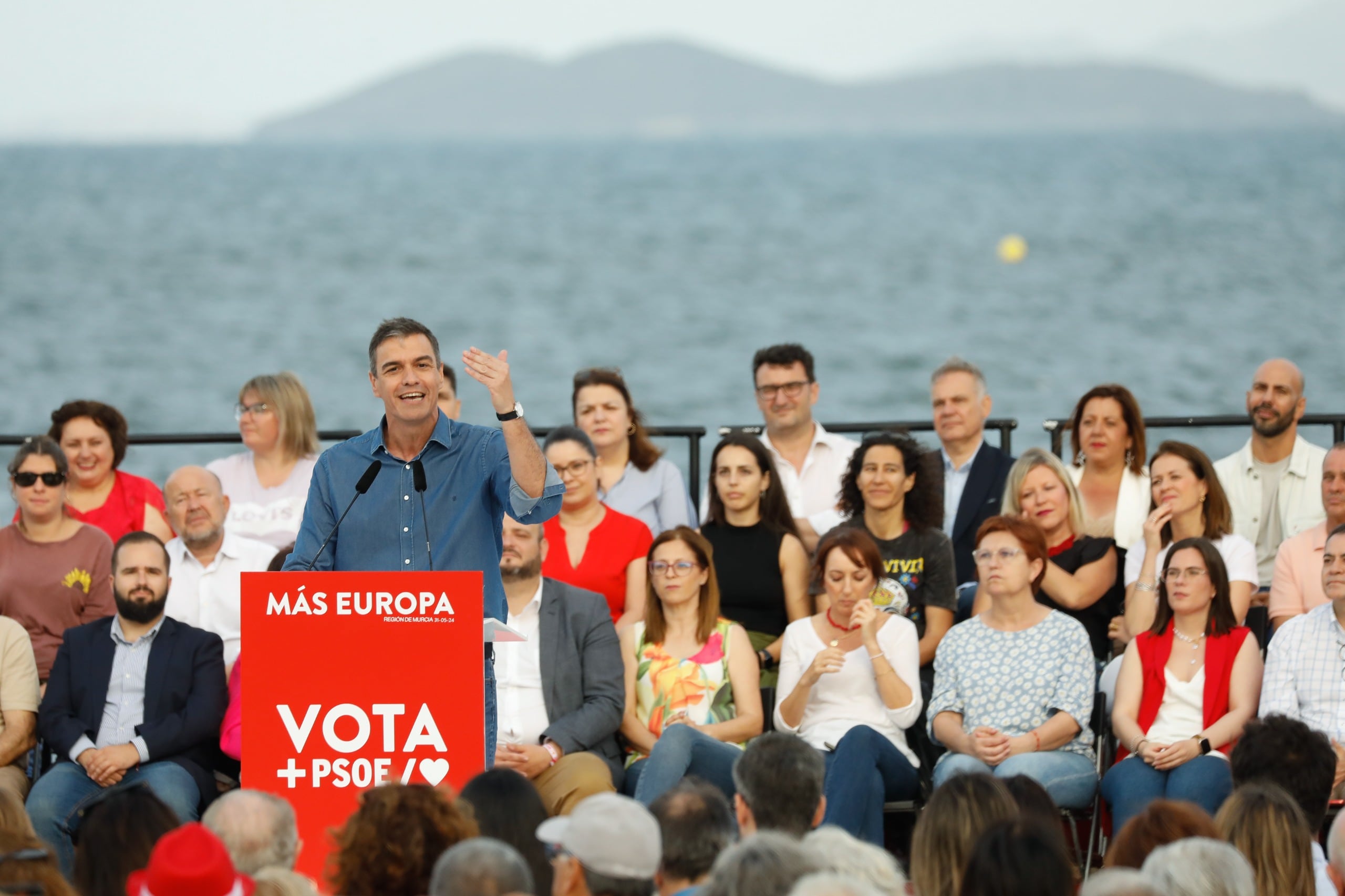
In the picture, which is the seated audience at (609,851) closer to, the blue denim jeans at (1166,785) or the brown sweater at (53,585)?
the blue denim jeans at (1166,785)

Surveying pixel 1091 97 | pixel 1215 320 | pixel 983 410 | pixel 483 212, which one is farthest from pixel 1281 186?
pixel 983 410

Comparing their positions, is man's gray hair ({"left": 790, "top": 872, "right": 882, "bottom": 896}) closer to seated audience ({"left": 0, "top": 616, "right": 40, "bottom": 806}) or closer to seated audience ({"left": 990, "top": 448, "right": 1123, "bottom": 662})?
seated audience ({"left": 990, "top": 448, "right": 1123, "bottom": 662})

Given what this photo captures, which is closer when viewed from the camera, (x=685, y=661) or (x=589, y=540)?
(x=685, y=661)

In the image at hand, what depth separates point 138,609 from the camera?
5047 millimetres

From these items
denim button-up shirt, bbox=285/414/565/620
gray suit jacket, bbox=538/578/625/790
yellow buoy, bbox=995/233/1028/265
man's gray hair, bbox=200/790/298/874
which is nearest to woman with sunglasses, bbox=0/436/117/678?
gray suit jacket, bbox=538/578/625/790

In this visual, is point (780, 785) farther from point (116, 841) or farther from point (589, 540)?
point (589, 540)

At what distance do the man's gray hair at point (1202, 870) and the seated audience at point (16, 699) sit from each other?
11.8ft

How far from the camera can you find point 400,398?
3.37 metres

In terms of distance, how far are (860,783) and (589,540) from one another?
1460mm

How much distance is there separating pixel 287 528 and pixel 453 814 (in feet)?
10.6

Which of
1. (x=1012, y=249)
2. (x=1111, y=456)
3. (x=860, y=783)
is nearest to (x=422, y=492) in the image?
(x=860, y=783)

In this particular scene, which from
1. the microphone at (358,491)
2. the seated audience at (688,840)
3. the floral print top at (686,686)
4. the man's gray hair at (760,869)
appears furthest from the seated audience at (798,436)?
the man's gray hair at (760,869)

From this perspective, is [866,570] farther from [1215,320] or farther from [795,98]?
[795,98]

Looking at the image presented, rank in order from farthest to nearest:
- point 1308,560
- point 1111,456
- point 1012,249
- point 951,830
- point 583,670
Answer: point 1012,249
point 1111,456
point 1308,560
point 583,670
point 951,830
